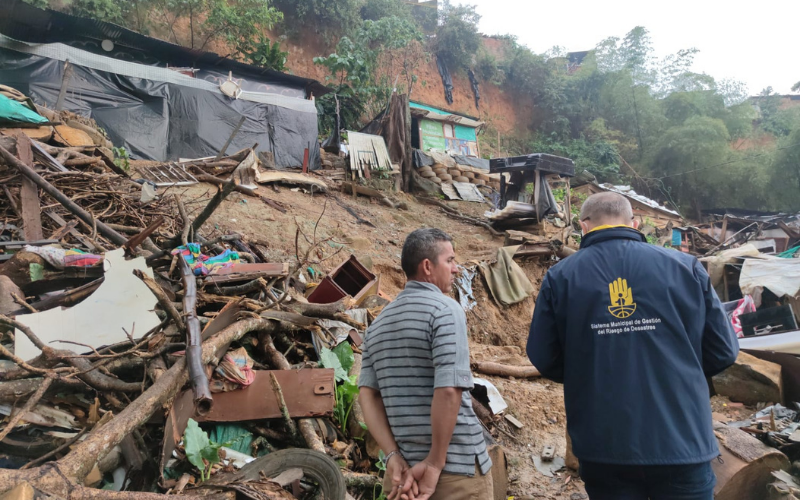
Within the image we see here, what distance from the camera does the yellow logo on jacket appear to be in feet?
5.49

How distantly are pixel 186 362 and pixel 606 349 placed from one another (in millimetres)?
2204

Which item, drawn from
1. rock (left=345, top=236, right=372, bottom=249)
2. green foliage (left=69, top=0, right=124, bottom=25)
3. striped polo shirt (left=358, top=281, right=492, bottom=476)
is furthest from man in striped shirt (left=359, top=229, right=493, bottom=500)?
green foliage (left=69, top=0, right=124, bottom=25)

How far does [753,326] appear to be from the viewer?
662 cm

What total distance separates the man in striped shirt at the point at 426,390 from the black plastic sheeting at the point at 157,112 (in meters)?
9.75

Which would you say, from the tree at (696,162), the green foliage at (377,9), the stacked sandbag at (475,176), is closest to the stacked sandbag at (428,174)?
the stacked sandbag at (475,176)

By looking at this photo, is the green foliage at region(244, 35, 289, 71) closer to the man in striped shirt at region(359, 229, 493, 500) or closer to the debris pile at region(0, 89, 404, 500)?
the debris pile at region(0, 89, 404, 500)

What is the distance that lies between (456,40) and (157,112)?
63.9 ft

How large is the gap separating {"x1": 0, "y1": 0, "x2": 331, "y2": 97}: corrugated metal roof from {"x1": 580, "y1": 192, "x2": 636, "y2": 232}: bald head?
505 inches

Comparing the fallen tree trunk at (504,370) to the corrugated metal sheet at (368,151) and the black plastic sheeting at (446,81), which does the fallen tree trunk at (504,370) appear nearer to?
the corrugated metal sheet at (368,151)

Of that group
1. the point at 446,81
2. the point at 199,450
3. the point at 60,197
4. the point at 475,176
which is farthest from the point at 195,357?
the point at 446,81

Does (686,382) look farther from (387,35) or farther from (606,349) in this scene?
(387,35)

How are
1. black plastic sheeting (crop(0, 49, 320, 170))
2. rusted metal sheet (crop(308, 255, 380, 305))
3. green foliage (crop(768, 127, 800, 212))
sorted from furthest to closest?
green foliage (crop(768, 127, 800, 212)), black plastic sheeting (crop(0, 49, 320, 170)), rusted metal sheet (crop(308, 255, 380, 305))

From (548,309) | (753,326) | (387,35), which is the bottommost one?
(753,326)

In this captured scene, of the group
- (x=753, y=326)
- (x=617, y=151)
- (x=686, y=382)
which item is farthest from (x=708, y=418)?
(x=617, y=151)
